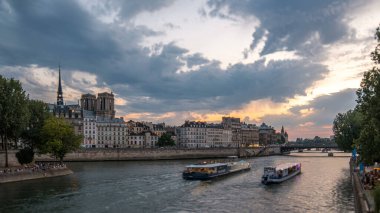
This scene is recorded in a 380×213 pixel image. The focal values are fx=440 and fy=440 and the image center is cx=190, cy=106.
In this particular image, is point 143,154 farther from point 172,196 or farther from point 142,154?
point 172,196

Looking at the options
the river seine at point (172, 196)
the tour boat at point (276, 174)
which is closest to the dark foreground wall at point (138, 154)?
the river seine at point (172, 196)

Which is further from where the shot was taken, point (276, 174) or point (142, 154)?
point (142, 154)

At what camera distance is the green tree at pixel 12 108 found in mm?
76188

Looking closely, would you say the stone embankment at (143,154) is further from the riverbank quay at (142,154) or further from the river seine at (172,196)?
the river seine at (172,196)

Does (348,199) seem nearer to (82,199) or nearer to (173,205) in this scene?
(173,205)

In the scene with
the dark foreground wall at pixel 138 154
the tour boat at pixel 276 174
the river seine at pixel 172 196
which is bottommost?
the river seine at pixel 172 196

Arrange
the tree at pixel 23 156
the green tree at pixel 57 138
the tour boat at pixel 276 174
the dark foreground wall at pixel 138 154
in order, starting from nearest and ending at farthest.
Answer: the tour boat at pixel 276 174
the green tree at pixel 57 138
the tree at pixel 23 156
the dark foreground wall at pixel 138 154

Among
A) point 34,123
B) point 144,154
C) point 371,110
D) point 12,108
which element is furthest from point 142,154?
point 371,110

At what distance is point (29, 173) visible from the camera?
73.7 m

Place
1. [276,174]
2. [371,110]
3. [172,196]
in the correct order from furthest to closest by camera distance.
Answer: [276,174] < [172,196] < [371,110]

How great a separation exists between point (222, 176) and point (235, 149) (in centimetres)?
10282

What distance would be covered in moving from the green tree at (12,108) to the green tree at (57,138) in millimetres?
6566

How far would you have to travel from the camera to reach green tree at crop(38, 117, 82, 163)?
8569 cm

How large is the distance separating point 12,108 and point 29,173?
472 inches
